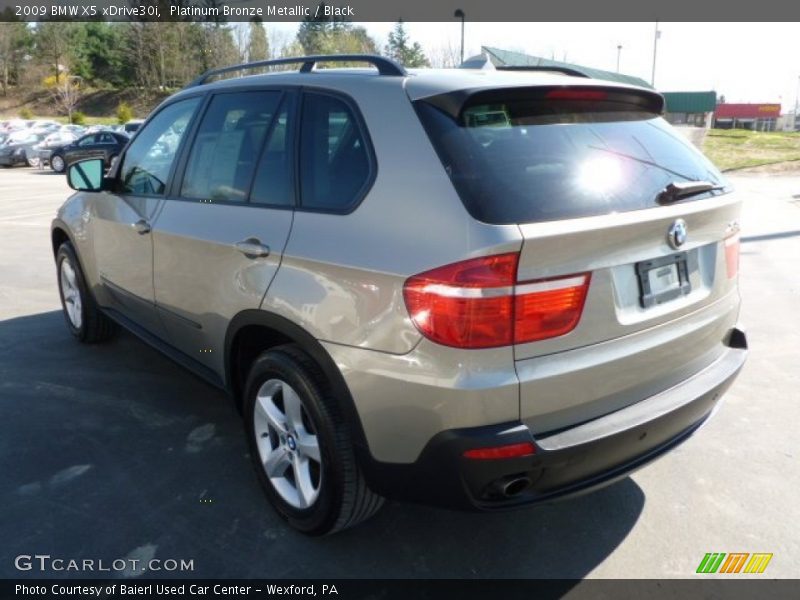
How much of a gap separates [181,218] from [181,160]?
0.36 m

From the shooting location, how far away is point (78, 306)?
197 inches

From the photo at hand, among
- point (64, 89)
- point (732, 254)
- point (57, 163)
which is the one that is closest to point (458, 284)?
point (732, 254)

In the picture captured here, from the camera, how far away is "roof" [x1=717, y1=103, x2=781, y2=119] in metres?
96.8

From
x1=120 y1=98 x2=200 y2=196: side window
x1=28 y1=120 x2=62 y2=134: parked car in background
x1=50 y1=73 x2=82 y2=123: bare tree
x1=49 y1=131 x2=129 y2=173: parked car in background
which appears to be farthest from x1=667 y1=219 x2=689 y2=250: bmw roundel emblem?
x1=50 y1=73 x2=82 y2=123: bare tree

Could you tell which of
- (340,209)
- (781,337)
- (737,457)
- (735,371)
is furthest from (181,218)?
(781,337)

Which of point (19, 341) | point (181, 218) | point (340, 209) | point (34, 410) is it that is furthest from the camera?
point (19, 341)

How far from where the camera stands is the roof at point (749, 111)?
9681cm

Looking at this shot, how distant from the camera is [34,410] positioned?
395 centimetres

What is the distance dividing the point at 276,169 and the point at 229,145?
0.50m

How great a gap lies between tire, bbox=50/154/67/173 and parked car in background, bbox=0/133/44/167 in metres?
2.79

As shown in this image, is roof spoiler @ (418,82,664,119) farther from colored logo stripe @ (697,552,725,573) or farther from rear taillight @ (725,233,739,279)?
colored logo stripe @ (697,552,725,573)

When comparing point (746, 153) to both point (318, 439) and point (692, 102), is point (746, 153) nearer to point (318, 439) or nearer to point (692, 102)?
point (692, 102)

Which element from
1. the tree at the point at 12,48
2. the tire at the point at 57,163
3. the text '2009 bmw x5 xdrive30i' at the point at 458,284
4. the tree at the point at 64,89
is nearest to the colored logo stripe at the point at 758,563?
the text '2009 bmw x5 xdrive30i' at the point at 458,284

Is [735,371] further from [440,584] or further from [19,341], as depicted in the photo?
[19,341]
